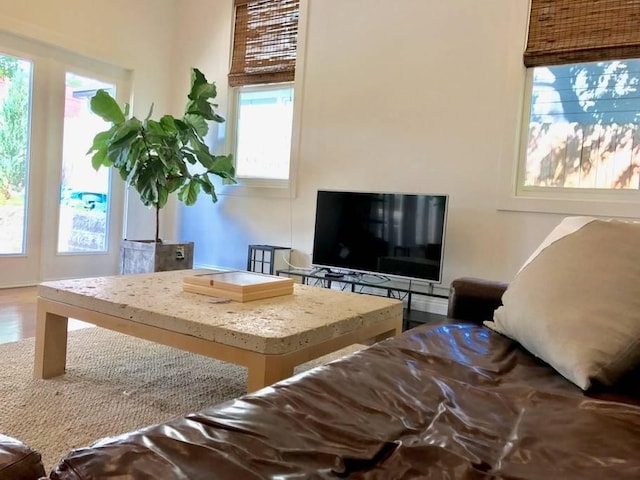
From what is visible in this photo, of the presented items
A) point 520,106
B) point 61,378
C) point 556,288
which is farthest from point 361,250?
point 556,288

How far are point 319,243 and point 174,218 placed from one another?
203 centimetres

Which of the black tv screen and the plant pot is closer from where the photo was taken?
the black tv screen

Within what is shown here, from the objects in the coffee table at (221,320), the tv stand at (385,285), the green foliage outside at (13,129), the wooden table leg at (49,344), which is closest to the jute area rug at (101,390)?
the wooden table leg at (49,344)

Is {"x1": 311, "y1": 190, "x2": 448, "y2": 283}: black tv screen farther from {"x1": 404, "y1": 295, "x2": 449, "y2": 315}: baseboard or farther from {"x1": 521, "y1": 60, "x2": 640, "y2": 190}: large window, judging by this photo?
{"x1": 521, "y1": 60, "x2": 640, "y2": 190}: large window

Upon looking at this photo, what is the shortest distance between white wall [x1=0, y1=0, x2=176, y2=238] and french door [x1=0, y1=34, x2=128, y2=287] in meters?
0.12

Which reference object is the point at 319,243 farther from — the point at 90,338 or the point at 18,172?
the point at 18,172

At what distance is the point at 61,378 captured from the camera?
2.17 metres

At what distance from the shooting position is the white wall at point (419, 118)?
350 cm

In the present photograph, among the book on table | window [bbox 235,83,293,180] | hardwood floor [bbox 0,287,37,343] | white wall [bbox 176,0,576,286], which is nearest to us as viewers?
the book on table

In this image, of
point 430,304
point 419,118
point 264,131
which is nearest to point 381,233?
point 430,304

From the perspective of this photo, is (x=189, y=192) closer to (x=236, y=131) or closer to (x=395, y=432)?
(x=236, y=131)

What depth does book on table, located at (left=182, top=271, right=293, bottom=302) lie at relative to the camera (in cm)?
197

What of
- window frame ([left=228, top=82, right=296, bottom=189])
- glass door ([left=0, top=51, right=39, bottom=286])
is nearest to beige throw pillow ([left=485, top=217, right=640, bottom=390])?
window frame ([left=228, top=82, right=296, bottom=189])

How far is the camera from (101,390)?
2.08 metres
